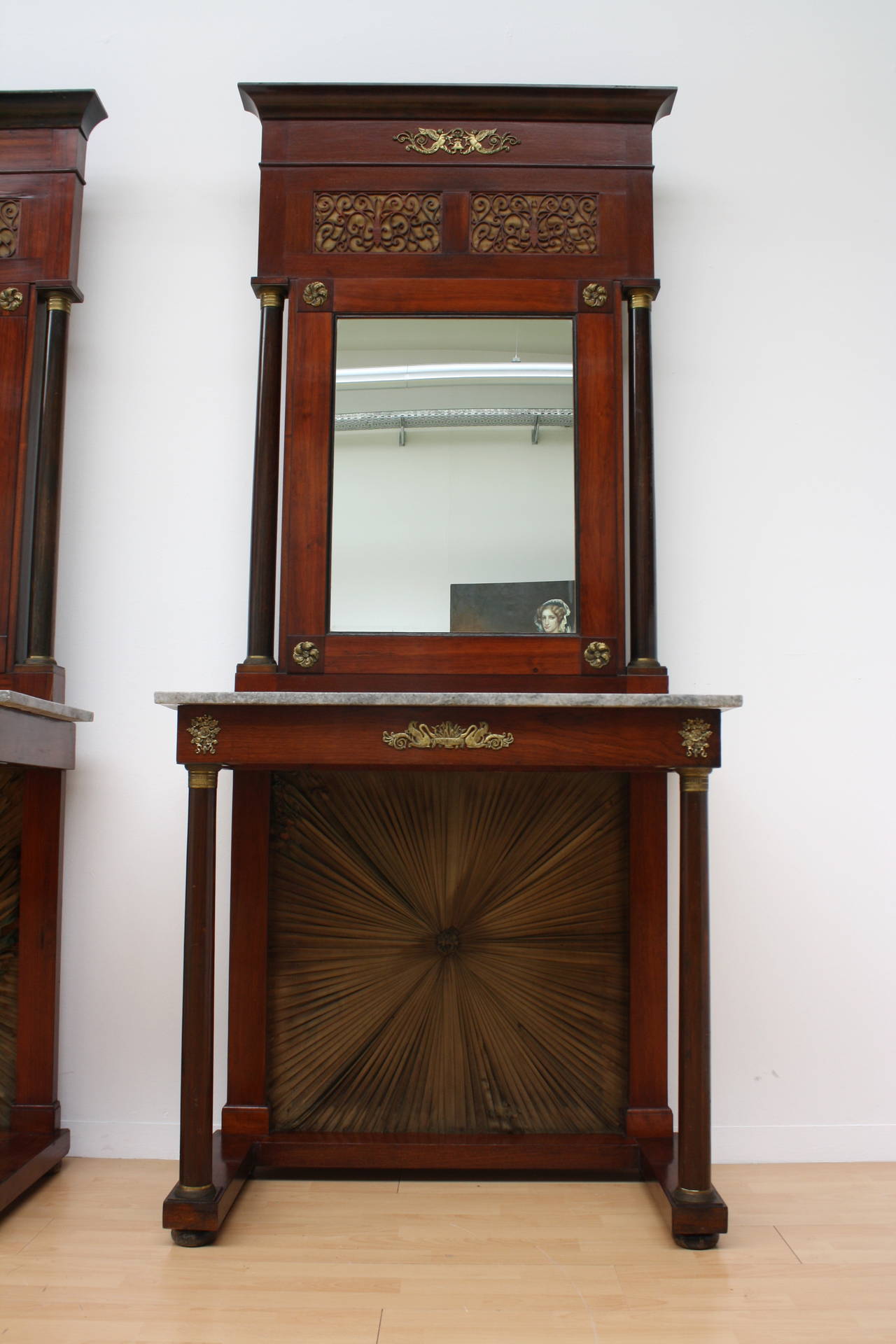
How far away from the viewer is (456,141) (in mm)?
2426

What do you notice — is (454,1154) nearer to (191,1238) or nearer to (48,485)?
(191,1238)

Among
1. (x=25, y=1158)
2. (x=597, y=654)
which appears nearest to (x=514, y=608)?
(x=597, y=654)

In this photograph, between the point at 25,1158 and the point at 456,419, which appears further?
the point at 456,419

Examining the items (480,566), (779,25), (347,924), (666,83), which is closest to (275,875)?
(347,924)

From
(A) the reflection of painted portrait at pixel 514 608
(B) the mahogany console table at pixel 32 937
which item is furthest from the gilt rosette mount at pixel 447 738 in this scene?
(B) the mahogany console table at pixel 32 937

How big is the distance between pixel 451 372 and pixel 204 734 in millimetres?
1032

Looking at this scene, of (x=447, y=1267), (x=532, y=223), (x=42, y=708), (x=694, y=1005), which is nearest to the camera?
(x=447, y=1267)

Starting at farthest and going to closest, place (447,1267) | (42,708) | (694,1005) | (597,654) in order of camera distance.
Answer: (597,654), (42,708), (694,1005), (447,1267)

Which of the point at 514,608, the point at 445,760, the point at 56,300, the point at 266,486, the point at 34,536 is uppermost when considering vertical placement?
the point at 56,300

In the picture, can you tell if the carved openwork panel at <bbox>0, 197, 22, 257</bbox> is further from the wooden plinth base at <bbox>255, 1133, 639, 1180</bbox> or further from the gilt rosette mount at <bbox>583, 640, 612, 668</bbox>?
the wooden plinth base at <bbox>255, 1133, 639, 1180</bbox>

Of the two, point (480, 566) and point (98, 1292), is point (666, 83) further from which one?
point (98, 1292)

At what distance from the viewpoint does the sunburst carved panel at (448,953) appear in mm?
2314

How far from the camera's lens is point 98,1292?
5.70 feet

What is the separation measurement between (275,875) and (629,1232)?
1.03 metres
